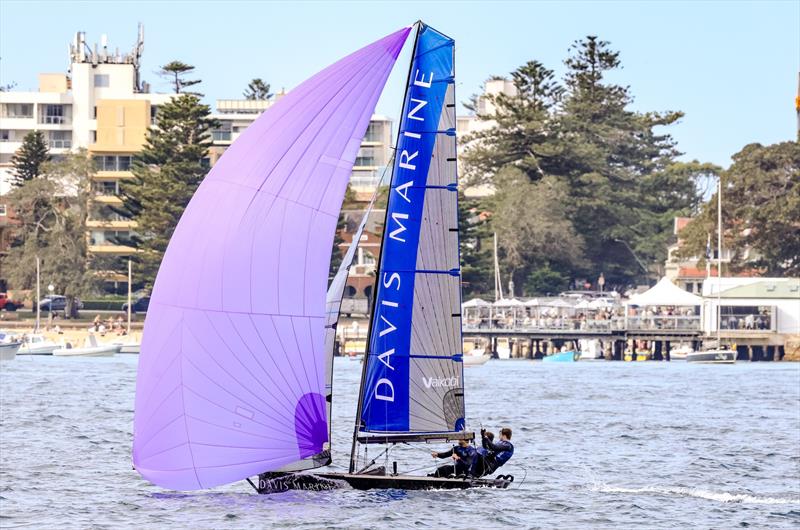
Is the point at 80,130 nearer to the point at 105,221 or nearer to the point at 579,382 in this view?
the point at 105,221

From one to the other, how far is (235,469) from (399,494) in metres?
2.70

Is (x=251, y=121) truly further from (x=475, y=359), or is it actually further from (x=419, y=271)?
(x=419, y=271)

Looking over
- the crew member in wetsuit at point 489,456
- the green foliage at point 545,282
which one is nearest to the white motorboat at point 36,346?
the green foliage at point 545,282

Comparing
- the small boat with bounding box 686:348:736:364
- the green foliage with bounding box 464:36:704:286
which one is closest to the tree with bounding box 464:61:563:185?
the green foliage with bounding box 464:36:704:286

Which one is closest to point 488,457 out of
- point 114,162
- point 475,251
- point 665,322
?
point 665,322

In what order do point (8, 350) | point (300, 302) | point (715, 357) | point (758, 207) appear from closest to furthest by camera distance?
point (300, 302), point (8, 350), point (715, 357), point (758, 207)

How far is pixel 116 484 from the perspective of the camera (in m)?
23.2

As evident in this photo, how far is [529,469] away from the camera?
26.1m

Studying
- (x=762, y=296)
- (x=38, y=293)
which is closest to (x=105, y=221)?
(x=38, y=293)

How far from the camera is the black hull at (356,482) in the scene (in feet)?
65.0

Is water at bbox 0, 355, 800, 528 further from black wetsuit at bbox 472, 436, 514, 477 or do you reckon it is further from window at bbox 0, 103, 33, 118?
window at bbox 0, 103, 33, 118

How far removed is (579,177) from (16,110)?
54.2 m

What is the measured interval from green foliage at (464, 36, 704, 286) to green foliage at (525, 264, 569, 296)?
0.68m

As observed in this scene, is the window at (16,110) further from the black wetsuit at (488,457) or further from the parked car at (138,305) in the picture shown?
the black wetsuit at (488,457)
